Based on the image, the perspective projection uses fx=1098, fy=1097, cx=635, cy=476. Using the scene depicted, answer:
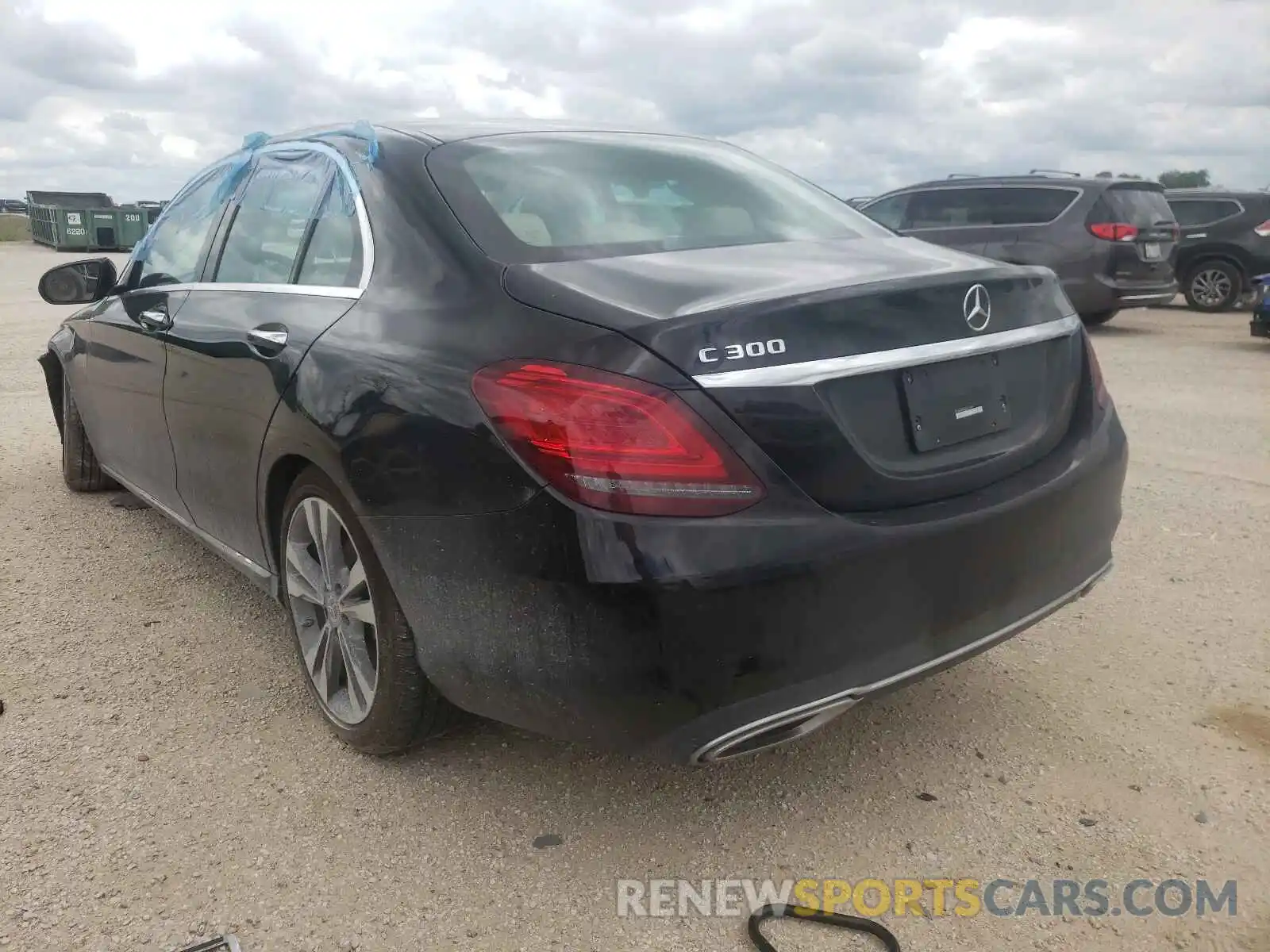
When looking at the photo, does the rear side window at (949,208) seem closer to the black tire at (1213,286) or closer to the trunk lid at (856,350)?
the black tire at (1213,286)

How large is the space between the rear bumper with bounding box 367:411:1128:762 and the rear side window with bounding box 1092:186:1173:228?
1081 centimetres

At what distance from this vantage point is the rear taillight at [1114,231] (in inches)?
466

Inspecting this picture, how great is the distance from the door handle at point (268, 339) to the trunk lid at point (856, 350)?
883 millimetres

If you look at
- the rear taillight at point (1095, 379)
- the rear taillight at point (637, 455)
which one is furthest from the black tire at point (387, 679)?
the rear taillight at point (1095, 379)

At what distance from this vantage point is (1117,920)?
7.34 ft

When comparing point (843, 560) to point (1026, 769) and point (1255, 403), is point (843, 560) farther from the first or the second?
point (1255, 403)

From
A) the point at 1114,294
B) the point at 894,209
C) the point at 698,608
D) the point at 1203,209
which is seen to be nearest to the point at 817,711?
the point at 698,608

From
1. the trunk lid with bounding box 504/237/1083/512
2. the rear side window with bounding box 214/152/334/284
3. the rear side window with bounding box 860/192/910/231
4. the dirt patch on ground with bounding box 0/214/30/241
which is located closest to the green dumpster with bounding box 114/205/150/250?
the dirt patch on ground with bounding box 0/214/30/241

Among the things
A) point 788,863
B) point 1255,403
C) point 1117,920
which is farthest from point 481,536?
point 1255,403

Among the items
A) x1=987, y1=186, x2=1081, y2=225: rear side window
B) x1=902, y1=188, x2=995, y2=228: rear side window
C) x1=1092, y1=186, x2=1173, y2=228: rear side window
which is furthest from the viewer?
x1=902, y1=188, x2=995, y2=228: rear side window

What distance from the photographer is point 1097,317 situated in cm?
1294

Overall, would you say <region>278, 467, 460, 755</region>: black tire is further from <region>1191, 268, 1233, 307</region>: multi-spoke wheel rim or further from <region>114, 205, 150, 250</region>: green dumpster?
<region>114, 205, 150, 250</region>: green dumpster

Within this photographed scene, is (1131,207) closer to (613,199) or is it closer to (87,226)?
(613,199)

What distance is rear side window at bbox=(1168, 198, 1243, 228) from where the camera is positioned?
14.6m
